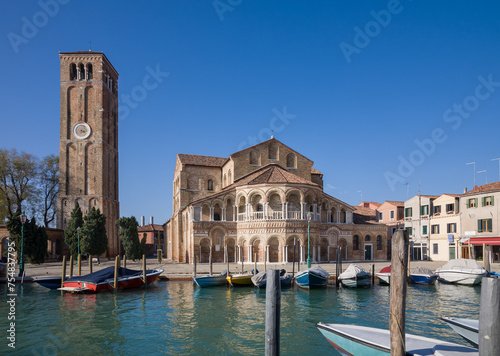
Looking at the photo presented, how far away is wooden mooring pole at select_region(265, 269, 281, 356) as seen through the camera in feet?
25.0

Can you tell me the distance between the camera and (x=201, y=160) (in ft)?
143

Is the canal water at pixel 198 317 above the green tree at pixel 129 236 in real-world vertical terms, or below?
below

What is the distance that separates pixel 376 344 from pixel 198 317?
854 centimetres

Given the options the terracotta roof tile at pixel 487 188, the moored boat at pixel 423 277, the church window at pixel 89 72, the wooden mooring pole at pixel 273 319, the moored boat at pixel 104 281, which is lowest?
the moored boat at pixel 423 277

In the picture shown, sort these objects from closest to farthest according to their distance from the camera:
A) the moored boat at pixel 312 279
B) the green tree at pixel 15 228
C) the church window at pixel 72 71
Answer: the moored boat at pixel 312 279 → the green tree at pixel 15 228 → the church window at pixel 72 71

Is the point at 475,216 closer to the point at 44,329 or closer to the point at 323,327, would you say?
the point at 323,327

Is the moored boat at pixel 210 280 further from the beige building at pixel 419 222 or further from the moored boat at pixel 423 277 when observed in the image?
the beige building at pixel 419 222

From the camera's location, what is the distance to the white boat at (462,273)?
76.3 feet

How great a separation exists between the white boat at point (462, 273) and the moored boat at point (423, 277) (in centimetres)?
119

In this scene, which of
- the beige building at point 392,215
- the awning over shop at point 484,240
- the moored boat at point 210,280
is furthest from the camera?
the beige building at point 392,215

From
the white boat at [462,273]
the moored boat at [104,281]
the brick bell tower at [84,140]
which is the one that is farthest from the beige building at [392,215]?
the brick bell tower at [84,140]

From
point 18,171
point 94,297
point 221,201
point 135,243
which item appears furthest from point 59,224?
point 94,297

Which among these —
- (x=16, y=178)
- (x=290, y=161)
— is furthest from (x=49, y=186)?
(x=290, y=161)

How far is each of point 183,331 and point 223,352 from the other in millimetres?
2582
